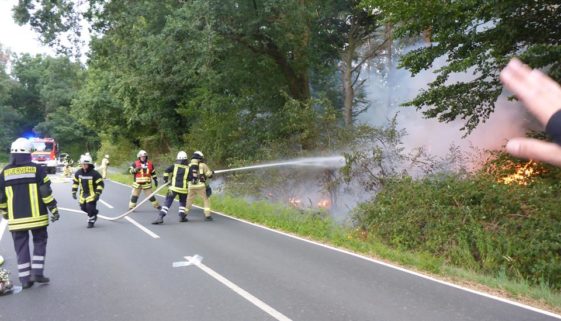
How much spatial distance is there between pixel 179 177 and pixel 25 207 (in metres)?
5.98

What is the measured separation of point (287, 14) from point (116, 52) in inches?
317

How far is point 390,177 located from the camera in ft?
39.6

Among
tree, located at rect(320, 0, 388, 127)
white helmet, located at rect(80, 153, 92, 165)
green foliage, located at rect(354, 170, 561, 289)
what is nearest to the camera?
green foliage, located at rect(354, 170, 561, 289)

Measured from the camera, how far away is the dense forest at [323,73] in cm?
892

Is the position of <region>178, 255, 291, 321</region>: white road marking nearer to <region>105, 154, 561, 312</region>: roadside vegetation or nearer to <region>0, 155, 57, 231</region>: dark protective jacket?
<region>0, 155, 57, 231</region>: dark protective jacket

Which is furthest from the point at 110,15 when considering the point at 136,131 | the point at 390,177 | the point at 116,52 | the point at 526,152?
the point at 526,152

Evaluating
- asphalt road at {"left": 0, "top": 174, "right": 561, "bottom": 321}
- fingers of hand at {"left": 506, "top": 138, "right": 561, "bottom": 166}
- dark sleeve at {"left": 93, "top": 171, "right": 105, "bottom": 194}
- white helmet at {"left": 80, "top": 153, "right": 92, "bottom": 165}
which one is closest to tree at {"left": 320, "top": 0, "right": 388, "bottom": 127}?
dark sleeve at {"left": 93, "top": 171, "right": 105, "bottom": 194}

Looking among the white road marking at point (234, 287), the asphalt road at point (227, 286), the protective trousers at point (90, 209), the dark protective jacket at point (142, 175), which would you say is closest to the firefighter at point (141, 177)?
the dark protective jacket at point (142, 175)

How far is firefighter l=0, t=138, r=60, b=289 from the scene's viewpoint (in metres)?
6.35

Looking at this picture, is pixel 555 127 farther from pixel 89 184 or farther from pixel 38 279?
pixel 89 184

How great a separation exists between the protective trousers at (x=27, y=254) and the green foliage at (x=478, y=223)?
6426mm

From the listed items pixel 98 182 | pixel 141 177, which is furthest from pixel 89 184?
pixel 141 177

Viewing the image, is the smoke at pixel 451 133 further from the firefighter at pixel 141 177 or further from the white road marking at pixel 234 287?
the firefighter at pixel 141 177

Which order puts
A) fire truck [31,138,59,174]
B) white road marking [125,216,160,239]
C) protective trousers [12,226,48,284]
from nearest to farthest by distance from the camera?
protective trousers [12,226,48,284], white road marking [125,216,160,239], fire truck [31,138,59,174]
